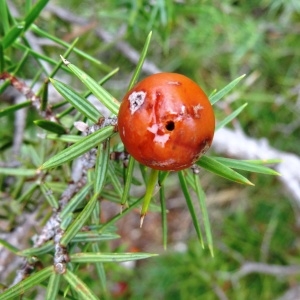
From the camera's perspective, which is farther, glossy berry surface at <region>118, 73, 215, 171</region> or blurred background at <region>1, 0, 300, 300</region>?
blurred background at <region>1, 0, 300, 300</region>

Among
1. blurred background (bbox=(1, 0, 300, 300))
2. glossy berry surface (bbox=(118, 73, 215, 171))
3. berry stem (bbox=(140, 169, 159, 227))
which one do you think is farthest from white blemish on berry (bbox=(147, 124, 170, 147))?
blurred background (bbox=(1, 0, 300, 300))

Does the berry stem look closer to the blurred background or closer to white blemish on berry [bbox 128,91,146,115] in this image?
white blemish on berry [bbox 128,91,146,115]

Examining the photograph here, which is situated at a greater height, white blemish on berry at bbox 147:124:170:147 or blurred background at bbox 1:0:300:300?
blurred background at bbox 1:0:300:300

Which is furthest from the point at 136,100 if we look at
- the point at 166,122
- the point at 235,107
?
the point at 235,107

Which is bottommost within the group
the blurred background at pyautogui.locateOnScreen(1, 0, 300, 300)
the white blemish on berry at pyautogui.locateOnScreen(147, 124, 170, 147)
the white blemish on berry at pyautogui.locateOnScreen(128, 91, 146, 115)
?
the white blemish on berry at pyautogui.locateOnScreen(147, 124, 170, 147)

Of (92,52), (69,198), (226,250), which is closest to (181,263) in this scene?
(226,250)

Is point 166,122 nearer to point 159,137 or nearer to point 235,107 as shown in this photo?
point 159,137

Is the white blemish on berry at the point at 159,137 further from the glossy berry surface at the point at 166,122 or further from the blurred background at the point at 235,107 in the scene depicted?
the blurred background at the point at 235,107

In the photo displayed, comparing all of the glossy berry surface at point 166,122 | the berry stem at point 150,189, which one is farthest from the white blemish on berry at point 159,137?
the berry stem at point 150,189
